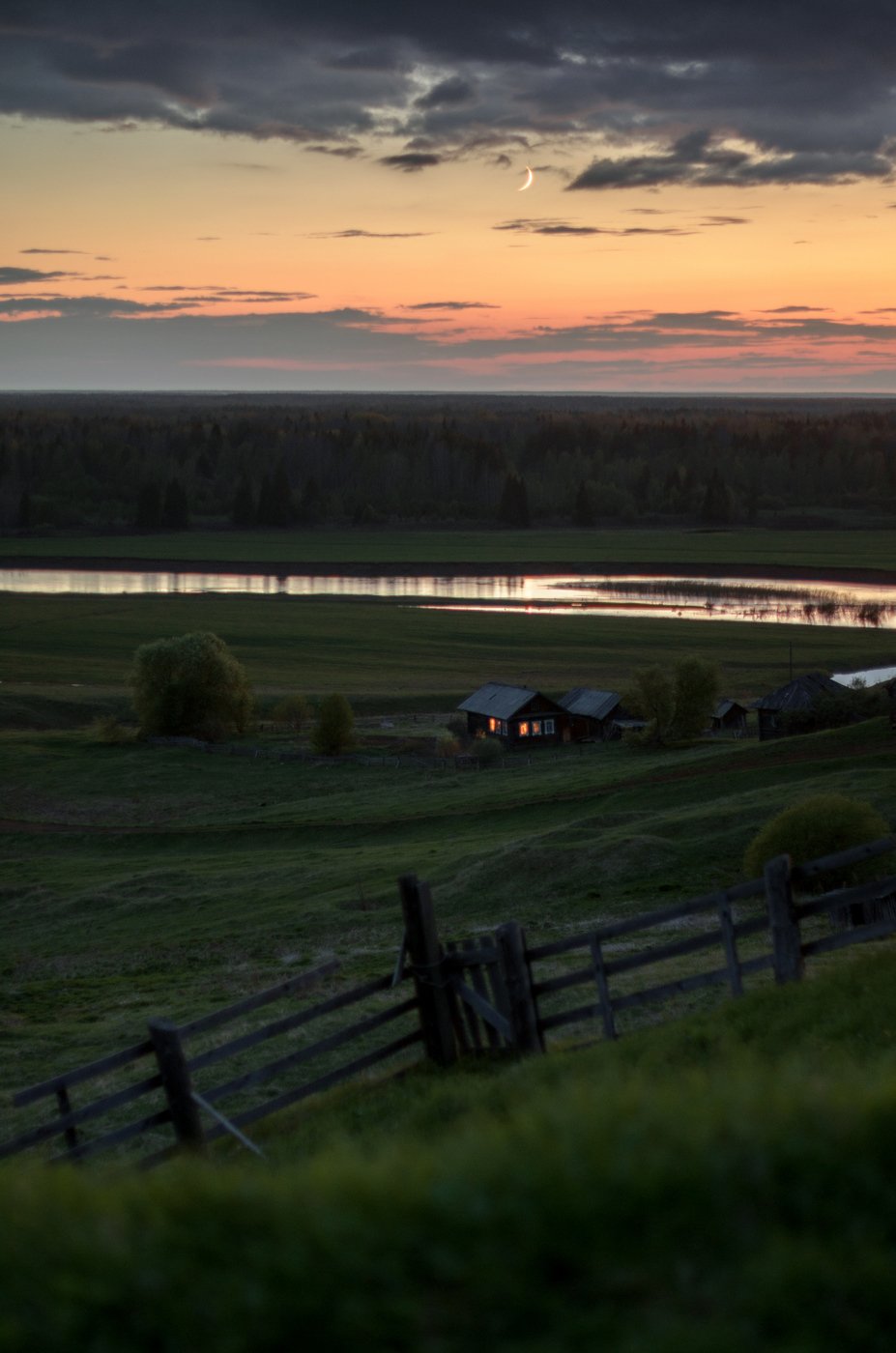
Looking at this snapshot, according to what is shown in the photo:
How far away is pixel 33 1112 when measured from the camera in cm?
1579

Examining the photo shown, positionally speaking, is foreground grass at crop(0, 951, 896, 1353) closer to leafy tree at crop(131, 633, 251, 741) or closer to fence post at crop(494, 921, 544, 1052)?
fence post at crop(494, 921, 544, 1052)

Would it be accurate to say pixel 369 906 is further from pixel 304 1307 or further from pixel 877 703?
pixel 877 703

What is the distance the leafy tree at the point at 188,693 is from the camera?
7531cm

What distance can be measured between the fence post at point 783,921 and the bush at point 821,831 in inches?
586

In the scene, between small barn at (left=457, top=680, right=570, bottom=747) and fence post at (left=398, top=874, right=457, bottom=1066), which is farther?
small barn at (left=457, top=680, right=570, bottom=747)

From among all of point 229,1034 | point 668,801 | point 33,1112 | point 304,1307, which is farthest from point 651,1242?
point 668,801

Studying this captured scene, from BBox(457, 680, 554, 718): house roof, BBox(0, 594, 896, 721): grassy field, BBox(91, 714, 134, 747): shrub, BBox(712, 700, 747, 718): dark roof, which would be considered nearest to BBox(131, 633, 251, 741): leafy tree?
BBox(91, 714, 134, 747): shrub

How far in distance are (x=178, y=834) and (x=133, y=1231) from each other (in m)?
44.7

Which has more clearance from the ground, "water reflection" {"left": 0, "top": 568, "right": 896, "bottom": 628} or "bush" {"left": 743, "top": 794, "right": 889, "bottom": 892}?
"water reflection" {"left": 0, "top": 568, "right": 896, "bottom": 628}

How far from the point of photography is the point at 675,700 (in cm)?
6544

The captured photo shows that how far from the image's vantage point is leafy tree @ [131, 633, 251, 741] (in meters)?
75.3

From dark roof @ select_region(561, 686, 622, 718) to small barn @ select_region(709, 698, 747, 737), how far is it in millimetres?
6139

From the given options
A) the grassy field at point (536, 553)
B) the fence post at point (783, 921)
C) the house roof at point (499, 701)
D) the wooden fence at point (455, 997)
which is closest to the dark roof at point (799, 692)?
the house roof at point (499, 701)

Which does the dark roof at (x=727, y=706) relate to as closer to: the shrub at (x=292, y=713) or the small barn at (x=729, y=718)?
the small barn at (x=729, y=718)
